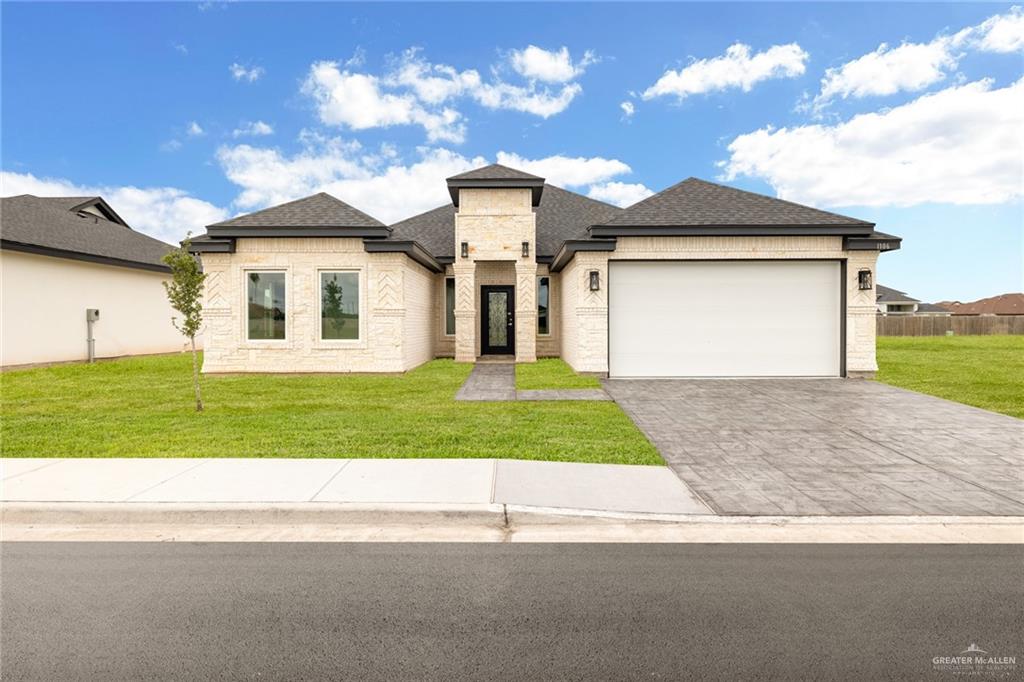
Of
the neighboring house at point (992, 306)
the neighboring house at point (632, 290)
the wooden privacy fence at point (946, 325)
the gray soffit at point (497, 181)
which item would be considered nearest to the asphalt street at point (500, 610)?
the neighboring house at point (632, 290)

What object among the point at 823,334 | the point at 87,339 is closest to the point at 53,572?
the point at 823,334

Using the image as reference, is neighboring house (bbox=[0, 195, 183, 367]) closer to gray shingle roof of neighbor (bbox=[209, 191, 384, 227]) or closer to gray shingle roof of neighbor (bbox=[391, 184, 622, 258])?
gray shingle roof of neighbor (bbox=[209, 191, 384, 227])

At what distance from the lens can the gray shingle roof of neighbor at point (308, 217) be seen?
1528cm

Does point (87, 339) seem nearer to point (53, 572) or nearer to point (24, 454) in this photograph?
point (24, 454)

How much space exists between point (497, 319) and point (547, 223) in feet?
17.8

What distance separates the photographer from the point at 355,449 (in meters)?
6.96

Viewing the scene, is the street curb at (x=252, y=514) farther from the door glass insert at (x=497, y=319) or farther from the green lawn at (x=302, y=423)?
the door glass insert at (x=497, y=319)

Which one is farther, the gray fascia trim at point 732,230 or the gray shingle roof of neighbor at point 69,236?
the gray shingle roof of neighbor at point 69,236

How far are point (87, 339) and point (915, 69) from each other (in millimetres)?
30316

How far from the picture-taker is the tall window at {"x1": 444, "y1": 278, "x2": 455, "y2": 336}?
21.7 metres

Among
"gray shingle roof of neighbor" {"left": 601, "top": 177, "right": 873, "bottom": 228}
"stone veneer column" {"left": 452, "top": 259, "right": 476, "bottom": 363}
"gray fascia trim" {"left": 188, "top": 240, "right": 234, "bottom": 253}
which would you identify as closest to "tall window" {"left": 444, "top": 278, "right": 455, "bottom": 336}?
"stone veneer column" {"left": 452, "top": 259, "right": 476, "bottom": 363}

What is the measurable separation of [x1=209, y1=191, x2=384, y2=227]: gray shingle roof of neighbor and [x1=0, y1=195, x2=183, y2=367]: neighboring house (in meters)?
7.75

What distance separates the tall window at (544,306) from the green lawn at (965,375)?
11.2 metres

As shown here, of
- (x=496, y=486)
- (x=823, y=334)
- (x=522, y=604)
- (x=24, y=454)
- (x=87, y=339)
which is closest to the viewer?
(x=522, y=604)
